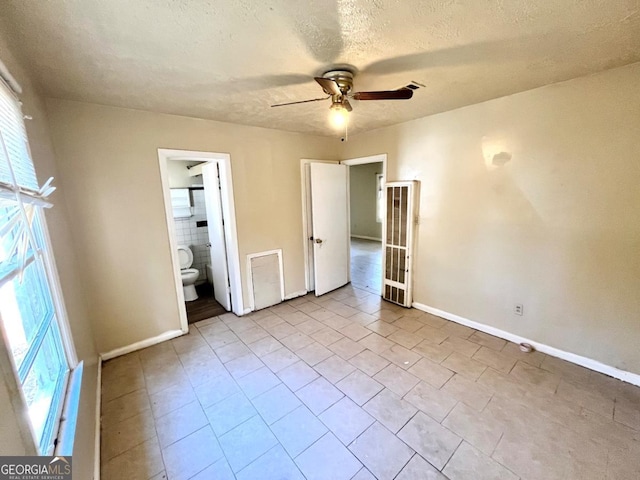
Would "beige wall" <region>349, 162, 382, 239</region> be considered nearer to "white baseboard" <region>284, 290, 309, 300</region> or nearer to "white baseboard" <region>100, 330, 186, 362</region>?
"white baseboard" <region>284, 290, 309, 300</region>

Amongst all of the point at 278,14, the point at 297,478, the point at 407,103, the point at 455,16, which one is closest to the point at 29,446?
the point at 297,478

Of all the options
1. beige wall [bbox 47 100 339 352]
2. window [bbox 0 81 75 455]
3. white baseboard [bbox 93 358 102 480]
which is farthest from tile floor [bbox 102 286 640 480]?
window [bbox 0 81 75 455]

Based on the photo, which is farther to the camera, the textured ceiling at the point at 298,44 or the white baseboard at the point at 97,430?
the white baseboard at the point at 97,430

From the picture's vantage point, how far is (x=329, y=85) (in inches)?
66.1

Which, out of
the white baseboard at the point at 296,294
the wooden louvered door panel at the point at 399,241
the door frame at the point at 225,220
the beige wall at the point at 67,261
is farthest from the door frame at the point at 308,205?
the beige wall at the point at 67,261

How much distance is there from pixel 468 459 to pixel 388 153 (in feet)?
10.1

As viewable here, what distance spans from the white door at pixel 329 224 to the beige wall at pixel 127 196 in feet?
3.13

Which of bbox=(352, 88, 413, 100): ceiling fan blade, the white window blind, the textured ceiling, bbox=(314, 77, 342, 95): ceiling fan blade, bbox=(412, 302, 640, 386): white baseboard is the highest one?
the textured ceiling

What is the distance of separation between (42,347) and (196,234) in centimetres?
333

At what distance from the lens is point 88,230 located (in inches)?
90.7

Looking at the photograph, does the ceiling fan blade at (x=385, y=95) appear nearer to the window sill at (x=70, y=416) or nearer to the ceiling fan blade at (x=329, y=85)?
the ceiling fan blade at (x=329, y=85)

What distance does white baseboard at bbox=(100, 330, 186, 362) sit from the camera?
248cm

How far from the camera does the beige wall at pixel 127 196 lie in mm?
2227

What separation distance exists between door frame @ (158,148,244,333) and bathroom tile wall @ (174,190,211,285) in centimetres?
142
